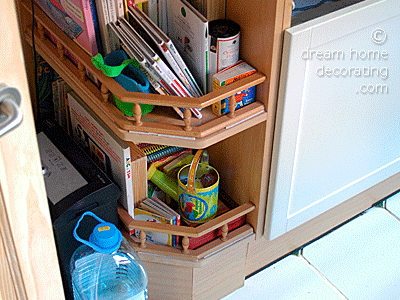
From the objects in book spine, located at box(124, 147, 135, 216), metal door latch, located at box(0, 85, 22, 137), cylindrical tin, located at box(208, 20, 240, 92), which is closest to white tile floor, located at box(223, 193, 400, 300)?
book spine, located at box(124, 147, 135, 216)

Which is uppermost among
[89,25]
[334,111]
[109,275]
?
[89,25]

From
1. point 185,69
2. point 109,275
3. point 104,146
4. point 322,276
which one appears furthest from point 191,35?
point 322,276

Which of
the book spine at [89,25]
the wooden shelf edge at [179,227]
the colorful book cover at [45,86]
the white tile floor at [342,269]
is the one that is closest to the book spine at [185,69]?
the book spine at [89,25]

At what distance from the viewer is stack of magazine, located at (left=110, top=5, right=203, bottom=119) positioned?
1057 millimetres

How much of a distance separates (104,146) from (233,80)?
1.21 ft

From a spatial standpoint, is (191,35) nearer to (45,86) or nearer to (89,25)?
(89,25)

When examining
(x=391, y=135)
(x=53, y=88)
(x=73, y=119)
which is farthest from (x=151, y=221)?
(x=391, y=135)

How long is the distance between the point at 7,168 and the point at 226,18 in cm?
74

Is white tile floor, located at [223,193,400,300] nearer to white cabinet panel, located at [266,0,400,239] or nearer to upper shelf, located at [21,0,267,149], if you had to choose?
white cabinet panel, located at [266,0,400,239]

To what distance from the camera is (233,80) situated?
1.11 meters

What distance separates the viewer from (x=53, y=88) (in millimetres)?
1401

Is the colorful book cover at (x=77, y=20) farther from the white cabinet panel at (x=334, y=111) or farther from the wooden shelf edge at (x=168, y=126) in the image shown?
the white cabinet panel at (x=334, y=111)

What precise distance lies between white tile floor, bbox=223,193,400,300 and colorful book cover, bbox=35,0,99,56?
84 cm

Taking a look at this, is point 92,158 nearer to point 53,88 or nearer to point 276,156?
point 53,88
